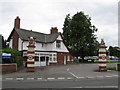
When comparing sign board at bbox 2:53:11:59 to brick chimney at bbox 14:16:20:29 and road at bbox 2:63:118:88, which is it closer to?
road at bbox 2:63:118:88

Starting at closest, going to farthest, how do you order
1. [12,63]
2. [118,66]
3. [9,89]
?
[9,89] → [118,66] → [12,63]

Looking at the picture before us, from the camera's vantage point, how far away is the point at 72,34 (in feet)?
194

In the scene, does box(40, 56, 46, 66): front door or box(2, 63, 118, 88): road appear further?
box(40, 56, 46, 66): front door

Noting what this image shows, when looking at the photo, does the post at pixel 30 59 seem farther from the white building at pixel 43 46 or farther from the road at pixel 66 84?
the white building at pixel 43 46

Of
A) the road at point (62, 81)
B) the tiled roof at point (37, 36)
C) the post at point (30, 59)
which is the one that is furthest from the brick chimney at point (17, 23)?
the road at point (62, 81)

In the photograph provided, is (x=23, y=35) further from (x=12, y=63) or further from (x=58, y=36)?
(x=12, y=63)

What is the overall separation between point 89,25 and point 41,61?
2391cm

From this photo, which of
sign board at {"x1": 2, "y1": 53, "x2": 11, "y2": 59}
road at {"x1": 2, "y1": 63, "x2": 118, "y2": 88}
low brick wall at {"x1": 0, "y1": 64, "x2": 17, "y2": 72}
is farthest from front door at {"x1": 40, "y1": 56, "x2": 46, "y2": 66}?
road at {"x1": 2, "y1": 63, "x2": 118, "y2": 88}

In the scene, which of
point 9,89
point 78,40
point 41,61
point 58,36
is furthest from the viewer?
point 78,40

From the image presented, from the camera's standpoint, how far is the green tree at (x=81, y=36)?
188 ft

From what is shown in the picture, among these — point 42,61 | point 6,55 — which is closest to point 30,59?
point 6,55

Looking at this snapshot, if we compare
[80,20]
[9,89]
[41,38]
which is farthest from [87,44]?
[9,89]

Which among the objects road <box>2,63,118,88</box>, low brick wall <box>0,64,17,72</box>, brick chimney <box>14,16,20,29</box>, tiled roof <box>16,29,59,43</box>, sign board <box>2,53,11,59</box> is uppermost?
brick chimney <box>14,16,20,29</box>

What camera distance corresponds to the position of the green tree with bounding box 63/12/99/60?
5723 cm
